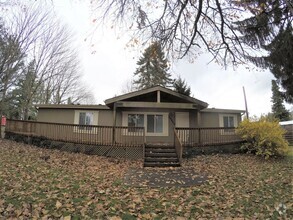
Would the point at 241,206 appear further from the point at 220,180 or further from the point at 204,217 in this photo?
the point at 220,180

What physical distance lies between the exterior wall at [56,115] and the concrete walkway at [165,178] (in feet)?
28.6

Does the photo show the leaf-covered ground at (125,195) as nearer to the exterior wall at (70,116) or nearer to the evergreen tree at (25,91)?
the exterior wall at (70,116)

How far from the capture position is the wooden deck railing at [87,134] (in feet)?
45.9

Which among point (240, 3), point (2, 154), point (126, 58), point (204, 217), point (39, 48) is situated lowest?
point (204, 217)

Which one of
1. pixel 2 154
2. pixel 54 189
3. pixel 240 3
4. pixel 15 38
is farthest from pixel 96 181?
pixel 15 38

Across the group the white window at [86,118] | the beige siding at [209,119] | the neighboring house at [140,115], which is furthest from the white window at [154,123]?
the white window at [86,118]

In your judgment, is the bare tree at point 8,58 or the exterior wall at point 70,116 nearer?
the exterior wall at point 70,116

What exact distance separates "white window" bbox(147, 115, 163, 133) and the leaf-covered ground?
6.34 m

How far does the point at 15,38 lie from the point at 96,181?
1784 centimetres

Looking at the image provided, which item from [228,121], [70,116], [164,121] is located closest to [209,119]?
[228,121]

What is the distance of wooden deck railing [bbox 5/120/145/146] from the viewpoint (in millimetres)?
13984

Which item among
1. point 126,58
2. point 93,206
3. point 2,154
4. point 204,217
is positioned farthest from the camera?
point 2,154

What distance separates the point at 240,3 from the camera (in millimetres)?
5902

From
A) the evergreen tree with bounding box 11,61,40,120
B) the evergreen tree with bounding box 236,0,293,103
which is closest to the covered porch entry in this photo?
the evergreen tree with bounding box 236,0,293,103
